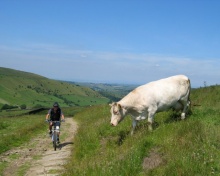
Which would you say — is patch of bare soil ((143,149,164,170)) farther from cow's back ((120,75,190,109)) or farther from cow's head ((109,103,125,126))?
cow's back ((120,75,190,109))

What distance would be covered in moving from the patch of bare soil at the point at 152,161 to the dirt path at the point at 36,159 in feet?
14.0

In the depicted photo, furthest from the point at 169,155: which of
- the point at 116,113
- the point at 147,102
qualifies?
the point at 147,102

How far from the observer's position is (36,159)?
16094mm

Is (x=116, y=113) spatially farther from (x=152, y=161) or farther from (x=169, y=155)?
(x=169, y=155)

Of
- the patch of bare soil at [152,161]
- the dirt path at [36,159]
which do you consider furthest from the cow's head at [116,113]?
the patch of bare soil at [152,161]

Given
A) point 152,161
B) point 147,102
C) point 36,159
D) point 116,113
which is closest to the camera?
point 152,161

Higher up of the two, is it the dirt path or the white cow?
the white cow

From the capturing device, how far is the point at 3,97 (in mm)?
194375

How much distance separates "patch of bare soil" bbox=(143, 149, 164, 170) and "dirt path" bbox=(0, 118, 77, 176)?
428 cm

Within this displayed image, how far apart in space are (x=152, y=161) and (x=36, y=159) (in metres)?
8.43

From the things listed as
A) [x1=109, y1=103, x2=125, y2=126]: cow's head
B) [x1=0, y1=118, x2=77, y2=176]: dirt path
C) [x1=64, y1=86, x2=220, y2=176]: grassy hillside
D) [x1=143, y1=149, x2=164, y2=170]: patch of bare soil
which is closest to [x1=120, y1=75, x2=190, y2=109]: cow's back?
[x1=109, y1=103, x2=125, y2=126]: cow's head

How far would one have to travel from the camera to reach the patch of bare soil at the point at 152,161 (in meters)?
9.21

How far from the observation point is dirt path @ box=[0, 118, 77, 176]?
13.3m

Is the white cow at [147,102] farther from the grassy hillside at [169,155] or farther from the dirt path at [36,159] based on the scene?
the dirt path at [36,159]
